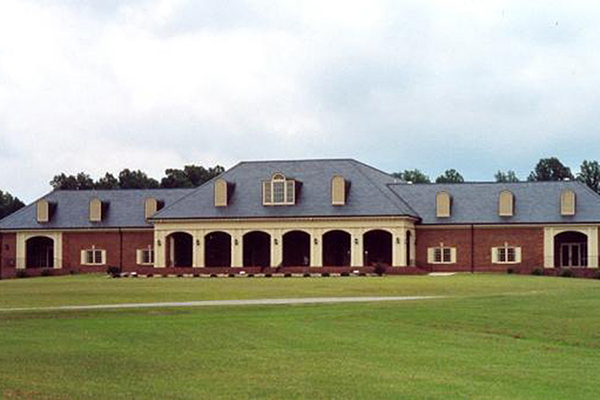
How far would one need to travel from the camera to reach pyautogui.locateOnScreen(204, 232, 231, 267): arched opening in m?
83.3

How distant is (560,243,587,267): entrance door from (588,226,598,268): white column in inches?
130

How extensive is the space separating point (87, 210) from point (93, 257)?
14.8 feet

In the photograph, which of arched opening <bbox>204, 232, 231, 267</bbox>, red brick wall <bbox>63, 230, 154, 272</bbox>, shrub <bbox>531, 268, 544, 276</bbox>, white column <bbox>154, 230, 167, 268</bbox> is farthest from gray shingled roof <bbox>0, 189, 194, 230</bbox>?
shrub <bbox>531, 268, 544, 276</bbox>

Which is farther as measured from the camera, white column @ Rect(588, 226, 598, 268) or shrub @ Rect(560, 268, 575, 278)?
white column @ Rect(588, 226, 598, 268)

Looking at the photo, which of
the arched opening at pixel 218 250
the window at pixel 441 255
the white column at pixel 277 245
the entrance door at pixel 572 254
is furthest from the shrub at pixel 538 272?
the arched opening at pixel 218 250

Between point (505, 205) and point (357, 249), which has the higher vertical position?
point (505, 205)

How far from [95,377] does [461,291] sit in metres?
30.5

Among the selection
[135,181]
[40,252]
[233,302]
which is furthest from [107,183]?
[233,302]

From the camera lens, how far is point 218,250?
84.1m

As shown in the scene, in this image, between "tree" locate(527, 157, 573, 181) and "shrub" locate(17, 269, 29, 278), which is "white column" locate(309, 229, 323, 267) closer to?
"shrub" locate(17, 269, 29, 278)

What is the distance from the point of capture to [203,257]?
8000 cm

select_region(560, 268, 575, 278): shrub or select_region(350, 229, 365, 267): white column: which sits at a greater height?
select_region(350, 229, 365, 267): white column

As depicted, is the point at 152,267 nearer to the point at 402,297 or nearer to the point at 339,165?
Result: the point at 339,165

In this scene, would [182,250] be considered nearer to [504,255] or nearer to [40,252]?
[40,252]
